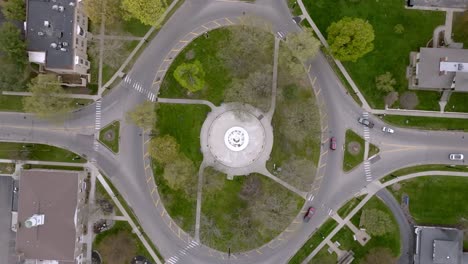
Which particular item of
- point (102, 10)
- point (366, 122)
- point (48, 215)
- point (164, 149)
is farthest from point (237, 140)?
point (48, 215)

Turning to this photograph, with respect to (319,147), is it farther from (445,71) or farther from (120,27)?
(120,27)

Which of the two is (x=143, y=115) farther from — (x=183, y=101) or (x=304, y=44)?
(x=304, y=44)

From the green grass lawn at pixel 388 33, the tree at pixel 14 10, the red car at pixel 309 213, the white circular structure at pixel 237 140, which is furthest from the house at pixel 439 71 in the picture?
the tree at pixel 14 10

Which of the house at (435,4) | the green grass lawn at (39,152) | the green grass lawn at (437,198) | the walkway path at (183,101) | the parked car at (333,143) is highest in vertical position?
the house at (435,4)

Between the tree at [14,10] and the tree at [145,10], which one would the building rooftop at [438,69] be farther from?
the tree at [14,10]

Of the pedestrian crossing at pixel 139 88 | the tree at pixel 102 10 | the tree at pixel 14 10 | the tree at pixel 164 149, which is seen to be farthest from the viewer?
the pedestrian crossing at pixel 139 88

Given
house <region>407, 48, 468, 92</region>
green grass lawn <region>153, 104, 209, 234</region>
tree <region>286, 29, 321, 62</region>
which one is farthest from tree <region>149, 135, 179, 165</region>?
house <region>407, 48, 468, 92</region>

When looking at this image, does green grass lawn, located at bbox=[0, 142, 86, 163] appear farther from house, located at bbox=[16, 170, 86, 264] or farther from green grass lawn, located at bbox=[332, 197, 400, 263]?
green grass lawn, located at bbox=[332, 197, 400, 263]
